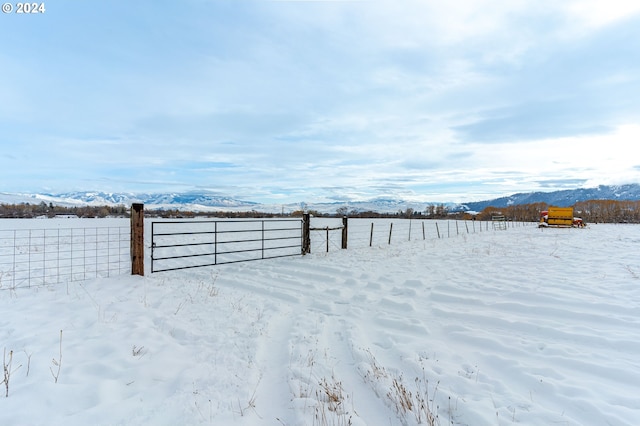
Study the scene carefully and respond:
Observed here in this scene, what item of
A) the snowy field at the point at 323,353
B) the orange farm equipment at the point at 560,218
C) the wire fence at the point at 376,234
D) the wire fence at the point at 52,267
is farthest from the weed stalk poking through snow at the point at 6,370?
the orange farm equipment at the point at 560,218

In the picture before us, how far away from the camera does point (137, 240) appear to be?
7469 mm

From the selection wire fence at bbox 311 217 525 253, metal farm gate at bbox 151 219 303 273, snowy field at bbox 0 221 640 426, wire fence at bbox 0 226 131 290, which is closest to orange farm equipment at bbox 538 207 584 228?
wire fence at bbox 311 217 525 253

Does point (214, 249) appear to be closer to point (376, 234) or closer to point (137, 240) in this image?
point (137, 240)

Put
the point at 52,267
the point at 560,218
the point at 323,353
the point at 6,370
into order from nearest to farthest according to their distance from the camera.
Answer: the point at 6,370 < the point at 323,353 < the point at 52,267 < the point at 560,218

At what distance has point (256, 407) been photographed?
292 centimetres

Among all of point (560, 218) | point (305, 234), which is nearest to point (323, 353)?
point (305, 234)

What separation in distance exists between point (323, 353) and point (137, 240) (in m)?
5.75

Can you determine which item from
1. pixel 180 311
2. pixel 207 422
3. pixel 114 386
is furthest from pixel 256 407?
pixel 180 311

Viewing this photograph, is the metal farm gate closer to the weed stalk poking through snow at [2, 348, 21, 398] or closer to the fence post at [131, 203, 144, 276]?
the fence post at [131, 203, 144, 276]

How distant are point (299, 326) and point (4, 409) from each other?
10.9 ft

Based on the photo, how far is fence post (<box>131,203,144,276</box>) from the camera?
7463 millimetres

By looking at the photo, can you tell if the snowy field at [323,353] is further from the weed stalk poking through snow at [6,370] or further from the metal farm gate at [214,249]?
the metal farm gate at [214,249]

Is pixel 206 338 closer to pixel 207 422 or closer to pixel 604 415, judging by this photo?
pixel 207 422

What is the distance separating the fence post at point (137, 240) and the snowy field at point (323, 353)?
2.08ft
